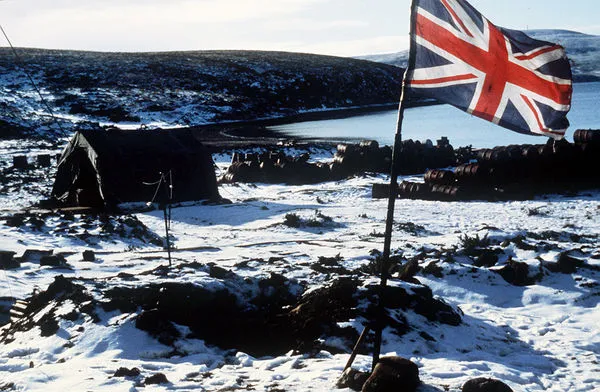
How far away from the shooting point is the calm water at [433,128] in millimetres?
39125

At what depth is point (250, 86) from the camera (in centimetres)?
7331

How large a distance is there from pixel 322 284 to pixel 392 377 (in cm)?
355

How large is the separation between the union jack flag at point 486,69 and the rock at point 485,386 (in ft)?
7.74

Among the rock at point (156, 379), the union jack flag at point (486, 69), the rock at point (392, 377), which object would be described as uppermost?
the union jack flag at point (486, 69)

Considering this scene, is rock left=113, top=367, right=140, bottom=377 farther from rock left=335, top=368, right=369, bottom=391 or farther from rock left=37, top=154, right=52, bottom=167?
rock left=37, top=154, right=52, bottom=167

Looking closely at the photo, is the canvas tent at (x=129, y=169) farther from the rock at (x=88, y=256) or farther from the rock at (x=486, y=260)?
the rock at (x=486, y=260)

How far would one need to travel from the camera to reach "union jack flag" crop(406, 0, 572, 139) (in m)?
5.80

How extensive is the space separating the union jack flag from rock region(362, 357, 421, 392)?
246cm

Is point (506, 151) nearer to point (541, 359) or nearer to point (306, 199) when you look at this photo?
point (306, 199)

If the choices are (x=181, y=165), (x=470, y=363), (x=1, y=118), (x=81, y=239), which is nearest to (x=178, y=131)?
(x=181, y=165)

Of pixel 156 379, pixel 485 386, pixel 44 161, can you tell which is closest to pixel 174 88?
pixel 44 161

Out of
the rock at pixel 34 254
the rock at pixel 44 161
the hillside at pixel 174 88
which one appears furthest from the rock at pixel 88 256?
the hillside at pixel 174 88

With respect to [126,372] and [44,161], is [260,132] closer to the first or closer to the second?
[44,161]

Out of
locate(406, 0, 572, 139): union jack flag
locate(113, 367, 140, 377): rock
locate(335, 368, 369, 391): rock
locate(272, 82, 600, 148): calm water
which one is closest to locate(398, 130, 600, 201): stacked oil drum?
locate(272, 82, 600, 148): calm water
